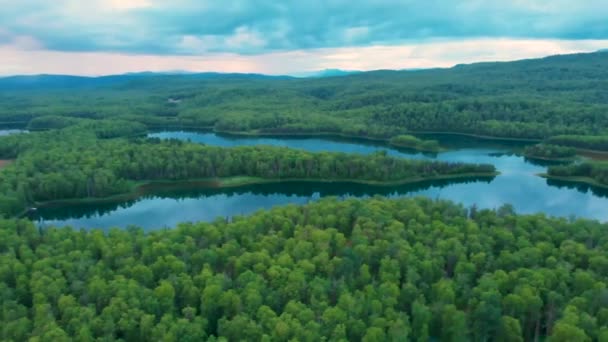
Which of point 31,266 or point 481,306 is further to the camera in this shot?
point 31,266

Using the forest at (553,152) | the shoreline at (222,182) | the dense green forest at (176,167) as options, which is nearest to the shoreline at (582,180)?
Result: the dense green forest at (176,167)

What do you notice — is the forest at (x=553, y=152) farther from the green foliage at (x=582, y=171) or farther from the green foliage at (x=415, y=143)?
the green foliage at (x=415, y=143)

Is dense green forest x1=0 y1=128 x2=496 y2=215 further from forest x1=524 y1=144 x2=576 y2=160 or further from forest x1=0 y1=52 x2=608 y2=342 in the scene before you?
forest x1=524 y1=144 x2=576 y2=160

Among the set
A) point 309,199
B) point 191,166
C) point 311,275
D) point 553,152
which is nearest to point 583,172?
point 553,152

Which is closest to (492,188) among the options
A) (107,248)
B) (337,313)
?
(337,313)

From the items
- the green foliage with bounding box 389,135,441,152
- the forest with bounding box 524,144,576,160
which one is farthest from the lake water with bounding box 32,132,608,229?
the green foliage with bounding box 389,135,441,152

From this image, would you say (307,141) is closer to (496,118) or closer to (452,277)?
(496,118)
